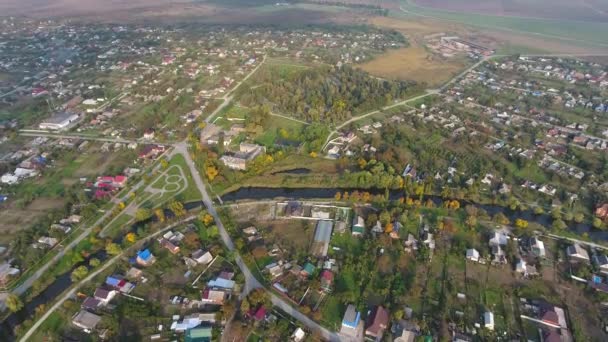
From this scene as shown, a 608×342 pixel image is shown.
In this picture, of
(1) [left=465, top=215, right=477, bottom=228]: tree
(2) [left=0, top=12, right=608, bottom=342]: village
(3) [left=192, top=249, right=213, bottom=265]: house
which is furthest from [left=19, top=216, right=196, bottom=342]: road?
(1) [left=465, top=215, right=477, bottom=228]: tree

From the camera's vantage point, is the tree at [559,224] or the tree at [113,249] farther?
the tree at [559,224]

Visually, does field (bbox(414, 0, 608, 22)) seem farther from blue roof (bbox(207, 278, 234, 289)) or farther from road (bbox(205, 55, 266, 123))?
blue roof (bbox(207, 278, 234, 289))

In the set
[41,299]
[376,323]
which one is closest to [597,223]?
[376,323]

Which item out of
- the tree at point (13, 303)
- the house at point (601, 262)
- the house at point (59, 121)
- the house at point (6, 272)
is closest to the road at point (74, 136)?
the house at point (59, 121)

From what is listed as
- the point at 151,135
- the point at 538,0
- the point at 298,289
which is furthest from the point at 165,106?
the point at 538,0

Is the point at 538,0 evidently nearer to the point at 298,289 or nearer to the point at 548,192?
the point at 548,192

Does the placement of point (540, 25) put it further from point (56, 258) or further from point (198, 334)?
point (56, 258)

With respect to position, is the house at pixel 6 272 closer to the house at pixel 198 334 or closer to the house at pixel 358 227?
the house at pixel 198 334
